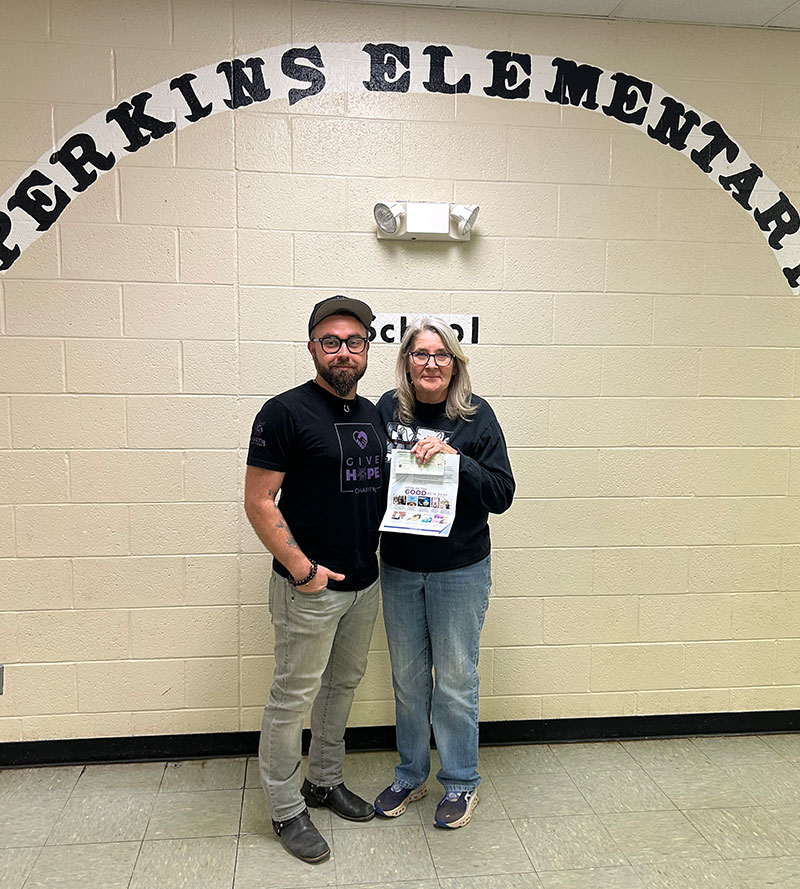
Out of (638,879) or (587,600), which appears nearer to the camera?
(638,879)

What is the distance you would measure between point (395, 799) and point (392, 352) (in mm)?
1589

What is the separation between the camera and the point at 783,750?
284cm

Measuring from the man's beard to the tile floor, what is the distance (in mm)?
1437

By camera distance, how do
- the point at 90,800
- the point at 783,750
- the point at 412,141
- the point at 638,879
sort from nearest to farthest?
the point at 638,879 → the point at 90,800 → the point at 412,141 → the point at 783,750

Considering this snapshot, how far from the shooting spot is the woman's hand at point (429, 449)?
2.11 meters

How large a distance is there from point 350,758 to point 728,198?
266 centimetres

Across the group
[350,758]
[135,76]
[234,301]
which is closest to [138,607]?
[350,758]

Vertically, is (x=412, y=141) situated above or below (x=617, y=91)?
below

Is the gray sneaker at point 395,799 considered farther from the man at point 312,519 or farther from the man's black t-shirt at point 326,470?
the man's black t-shirt at point 326,470

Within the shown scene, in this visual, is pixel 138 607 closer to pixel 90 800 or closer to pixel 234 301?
pixel 90 800

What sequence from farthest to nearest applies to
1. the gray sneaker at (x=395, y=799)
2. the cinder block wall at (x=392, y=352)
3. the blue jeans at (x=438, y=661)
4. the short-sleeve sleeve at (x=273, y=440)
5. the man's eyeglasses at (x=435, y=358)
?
the cinder block wall at (x=392, y=352), the gray sneaker at (x=395, y=799), the blue jeans at (x=438, y=661), the man's eyeglasses at (x=435, y=358), the short-sleeve sleeve at (x=273, y=440)

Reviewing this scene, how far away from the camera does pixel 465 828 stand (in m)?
2.33

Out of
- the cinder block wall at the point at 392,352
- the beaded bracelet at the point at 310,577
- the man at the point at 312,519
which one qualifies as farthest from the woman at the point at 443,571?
the cinder block wall at the point at 392,352

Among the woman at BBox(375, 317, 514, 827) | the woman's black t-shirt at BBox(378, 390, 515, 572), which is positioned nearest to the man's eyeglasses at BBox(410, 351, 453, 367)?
the woman at BBox(375, 317, 514, 827)
